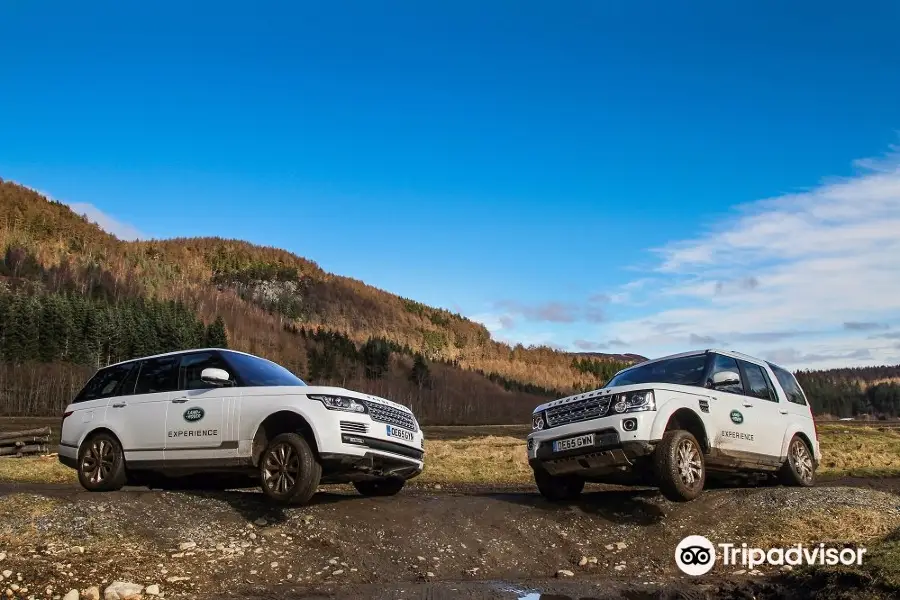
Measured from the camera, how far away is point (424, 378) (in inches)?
6378

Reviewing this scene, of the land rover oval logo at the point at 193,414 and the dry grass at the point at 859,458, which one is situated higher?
the land rover oval logo at the point at 193,414

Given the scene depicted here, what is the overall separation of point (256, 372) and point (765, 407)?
7560 mm

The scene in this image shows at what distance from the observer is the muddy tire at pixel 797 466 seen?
11.5m

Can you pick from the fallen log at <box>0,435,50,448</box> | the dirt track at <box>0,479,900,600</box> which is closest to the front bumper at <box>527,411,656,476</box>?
the dirt track at <box>0,479,900,600</box>

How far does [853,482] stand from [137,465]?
15467 mm

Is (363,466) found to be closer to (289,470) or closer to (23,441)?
(289,470)

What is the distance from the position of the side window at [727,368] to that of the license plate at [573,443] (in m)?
2.35

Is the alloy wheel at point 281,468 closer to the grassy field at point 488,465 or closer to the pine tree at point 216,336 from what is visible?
the grassy field at point 488,465

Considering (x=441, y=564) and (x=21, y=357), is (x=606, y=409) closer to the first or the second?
(x=441, y=564)

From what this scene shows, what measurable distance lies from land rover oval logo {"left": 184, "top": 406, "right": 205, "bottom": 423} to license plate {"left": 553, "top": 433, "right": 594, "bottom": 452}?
475cm

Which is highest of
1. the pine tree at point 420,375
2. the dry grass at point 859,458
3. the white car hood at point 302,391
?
the pine tree at point 420,375

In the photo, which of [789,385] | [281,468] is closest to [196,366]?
[281,468]

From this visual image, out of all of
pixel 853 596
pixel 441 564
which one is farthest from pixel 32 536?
pixel 853 596

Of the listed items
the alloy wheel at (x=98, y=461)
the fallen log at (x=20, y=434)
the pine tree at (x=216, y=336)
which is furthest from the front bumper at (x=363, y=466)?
the pine tree at (x=216, y=336)
